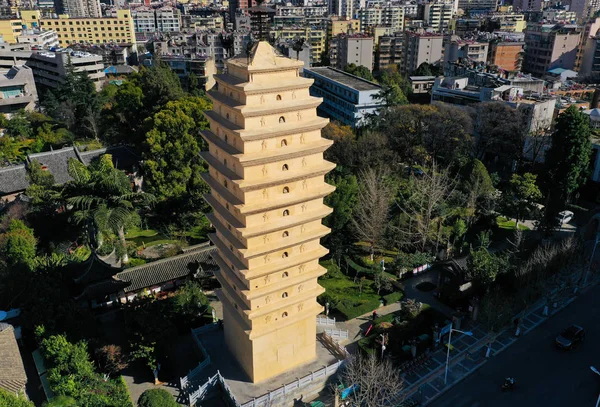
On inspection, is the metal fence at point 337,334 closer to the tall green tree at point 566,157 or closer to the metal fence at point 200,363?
the metal fence at point 200,363

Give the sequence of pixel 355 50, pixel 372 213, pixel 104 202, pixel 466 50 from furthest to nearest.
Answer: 1. pixel 355 50
2. pixel 466 50
3. pixel 372 213
4. pixel 104 202

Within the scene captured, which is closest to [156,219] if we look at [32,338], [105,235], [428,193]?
[105,235]

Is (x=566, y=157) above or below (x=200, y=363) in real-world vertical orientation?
above

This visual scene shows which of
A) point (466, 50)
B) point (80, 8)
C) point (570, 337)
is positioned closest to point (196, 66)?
point (466, 50)

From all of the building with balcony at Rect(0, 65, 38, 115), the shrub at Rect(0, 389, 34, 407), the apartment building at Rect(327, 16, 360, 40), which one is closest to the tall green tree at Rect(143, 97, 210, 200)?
the shrub at Rect(0, 389, 34, 407)

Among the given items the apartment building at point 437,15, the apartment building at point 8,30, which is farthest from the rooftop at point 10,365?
the apartment building at point 437,15

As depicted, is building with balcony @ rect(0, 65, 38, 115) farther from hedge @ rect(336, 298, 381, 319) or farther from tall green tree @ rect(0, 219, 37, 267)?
hedge @ rect(336, 298, 381, 319)

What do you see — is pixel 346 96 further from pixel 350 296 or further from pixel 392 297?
pixel 392 297
